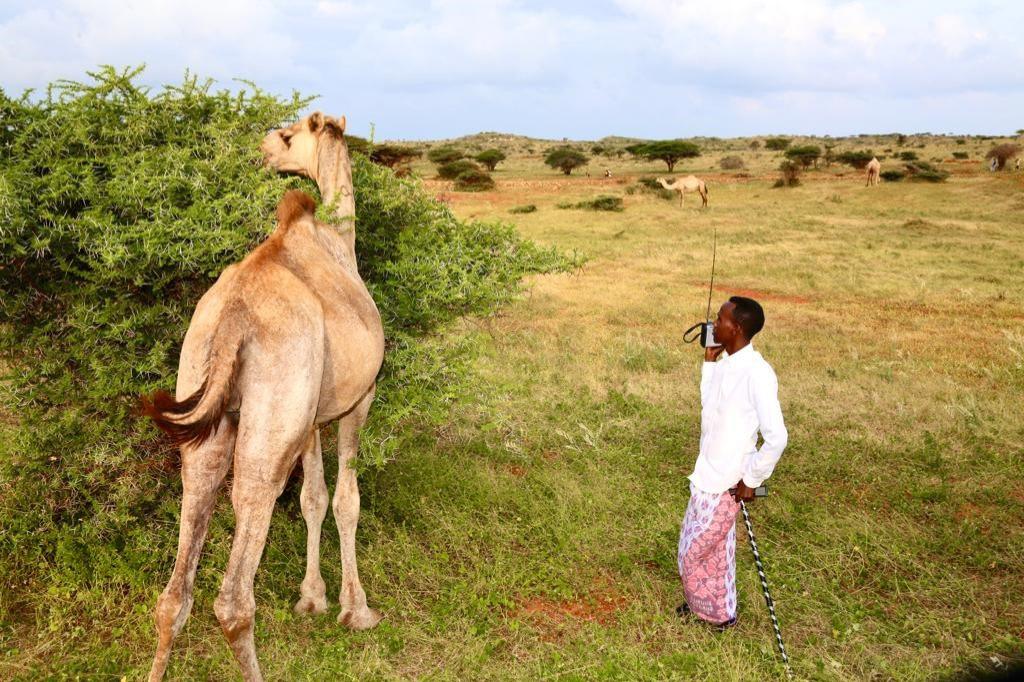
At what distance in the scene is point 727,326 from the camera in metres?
4.10

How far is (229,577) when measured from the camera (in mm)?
3199

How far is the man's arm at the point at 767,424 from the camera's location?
153 inches

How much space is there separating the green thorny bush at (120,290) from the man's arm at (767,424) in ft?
6.25

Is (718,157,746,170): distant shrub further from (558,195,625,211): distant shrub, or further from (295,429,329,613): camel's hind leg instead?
(295,429,329,613): camel's hind leg

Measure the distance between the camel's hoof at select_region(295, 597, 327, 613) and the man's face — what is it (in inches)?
109

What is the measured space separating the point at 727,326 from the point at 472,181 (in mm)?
31598

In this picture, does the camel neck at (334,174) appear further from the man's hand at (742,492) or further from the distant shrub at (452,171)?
the distant shrub at (452,171)

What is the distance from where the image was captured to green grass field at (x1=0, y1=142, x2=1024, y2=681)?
4.12 meters

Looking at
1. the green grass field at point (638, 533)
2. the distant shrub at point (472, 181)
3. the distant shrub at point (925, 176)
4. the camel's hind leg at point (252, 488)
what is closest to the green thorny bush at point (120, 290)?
the green grass field at point (638, 533)

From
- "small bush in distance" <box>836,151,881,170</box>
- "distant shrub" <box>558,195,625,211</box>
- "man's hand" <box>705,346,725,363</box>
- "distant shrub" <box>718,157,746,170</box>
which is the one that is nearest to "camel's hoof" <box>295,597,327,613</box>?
"man's hand" <box>705,346,725,363</box>

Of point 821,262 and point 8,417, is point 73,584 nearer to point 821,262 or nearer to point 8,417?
point 8,417

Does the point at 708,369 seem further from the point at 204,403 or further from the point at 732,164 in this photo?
the point at 732,164

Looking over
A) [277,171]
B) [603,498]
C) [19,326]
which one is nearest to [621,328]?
[603,498]

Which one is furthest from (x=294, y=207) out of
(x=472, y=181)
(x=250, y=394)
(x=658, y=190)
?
(x=472, y=181)
